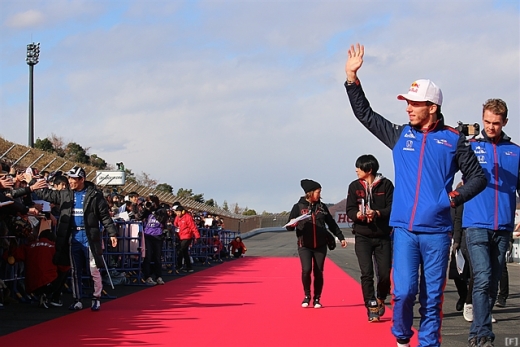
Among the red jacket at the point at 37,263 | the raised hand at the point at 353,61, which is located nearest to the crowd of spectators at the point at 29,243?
the red jacket at the point at 37,263

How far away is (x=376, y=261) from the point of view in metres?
10.1

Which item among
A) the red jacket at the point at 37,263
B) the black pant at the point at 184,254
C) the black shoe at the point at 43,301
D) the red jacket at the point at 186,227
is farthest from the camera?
the red jacket at the point at 186,227

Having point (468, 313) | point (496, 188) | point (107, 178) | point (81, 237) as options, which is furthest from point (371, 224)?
point (107, 178)

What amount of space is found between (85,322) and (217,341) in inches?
86.6

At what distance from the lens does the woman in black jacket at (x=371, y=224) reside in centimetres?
985

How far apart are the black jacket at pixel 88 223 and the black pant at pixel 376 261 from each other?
320 centimetres

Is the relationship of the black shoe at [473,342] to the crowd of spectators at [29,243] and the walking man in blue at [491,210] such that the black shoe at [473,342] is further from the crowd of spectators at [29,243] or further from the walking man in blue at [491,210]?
the crowd of spectators at [29,243]

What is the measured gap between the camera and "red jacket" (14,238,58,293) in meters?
11.0

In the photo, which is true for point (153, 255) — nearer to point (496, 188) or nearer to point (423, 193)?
point (496, 188)

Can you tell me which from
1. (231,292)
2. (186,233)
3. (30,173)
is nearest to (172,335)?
(30,173)

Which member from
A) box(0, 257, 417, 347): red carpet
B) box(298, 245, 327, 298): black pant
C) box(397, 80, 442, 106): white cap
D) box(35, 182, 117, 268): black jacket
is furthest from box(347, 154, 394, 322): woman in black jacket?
box(397, 80, 442, 106): white cap

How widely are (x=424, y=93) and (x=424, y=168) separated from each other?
0.54 metres

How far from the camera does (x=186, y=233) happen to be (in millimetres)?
21766

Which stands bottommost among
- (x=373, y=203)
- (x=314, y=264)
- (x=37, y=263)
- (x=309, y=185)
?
(x=314, y=264)
